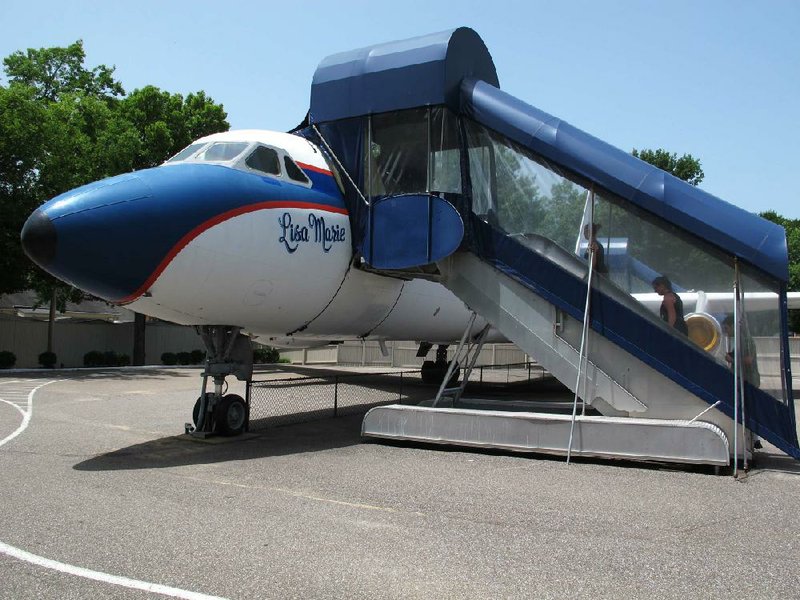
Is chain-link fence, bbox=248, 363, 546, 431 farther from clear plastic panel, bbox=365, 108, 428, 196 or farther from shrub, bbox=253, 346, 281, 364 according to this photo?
shrub, bbox=253, 346, 281, 364

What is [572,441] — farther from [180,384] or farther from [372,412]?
[180,384]

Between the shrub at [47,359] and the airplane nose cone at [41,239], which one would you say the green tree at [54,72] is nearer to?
the shrub at [47,359]

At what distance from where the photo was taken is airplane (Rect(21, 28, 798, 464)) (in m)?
8.52

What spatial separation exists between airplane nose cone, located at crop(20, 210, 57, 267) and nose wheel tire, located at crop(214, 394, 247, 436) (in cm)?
349

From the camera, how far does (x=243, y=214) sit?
9328mm

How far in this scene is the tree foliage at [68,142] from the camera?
86.7ft

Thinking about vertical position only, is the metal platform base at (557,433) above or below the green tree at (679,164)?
below

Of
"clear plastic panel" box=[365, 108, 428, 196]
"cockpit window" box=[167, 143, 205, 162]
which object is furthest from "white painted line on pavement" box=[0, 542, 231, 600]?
"clear plastic panel" box=[365, 108, 428, 196]

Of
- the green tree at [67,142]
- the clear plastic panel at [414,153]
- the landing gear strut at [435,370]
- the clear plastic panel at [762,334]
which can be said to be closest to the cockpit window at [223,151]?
the clear plastic panel at [414,153]

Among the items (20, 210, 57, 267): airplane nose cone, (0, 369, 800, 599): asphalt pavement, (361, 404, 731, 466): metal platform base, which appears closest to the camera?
(0, 369, 800, 599): asphalt pavement

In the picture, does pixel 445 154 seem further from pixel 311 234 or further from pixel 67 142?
pixel 67 142

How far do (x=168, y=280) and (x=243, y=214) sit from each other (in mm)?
1273

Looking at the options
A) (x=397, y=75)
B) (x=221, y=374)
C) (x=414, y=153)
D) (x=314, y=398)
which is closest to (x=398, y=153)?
(x=414, y=153)

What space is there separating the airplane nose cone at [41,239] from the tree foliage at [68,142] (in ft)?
65.1
